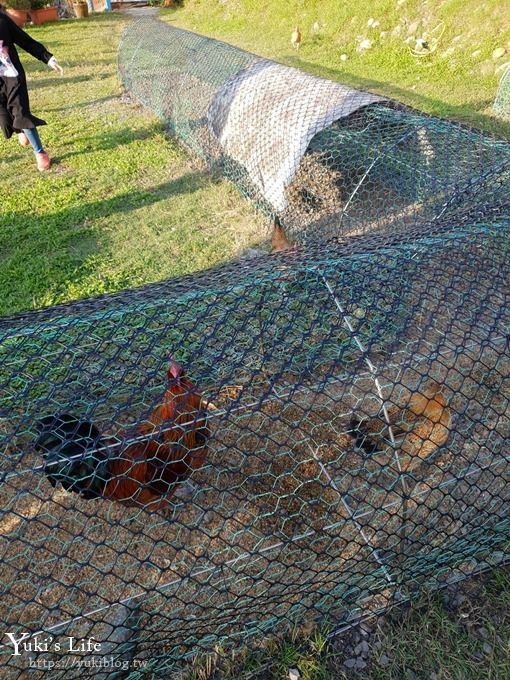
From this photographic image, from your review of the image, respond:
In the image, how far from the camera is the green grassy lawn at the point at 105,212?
11.0 feet

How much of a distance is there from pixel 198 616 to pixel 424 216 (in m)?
2.49

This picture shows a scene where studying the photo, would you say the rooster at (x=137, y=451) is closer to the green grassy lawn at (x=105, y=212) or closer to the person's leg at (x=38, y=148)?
the green grassy lawn at (x=105, y=212)

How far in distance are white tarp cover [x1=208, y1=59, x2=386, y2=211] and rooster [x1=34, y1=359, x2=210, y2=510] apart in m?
2.16

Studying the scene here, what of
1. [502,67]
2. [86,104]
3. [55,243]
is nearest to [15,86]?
[55,243]

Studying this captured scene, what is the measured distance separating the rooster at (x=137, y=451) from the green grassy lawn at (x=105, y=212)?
5.75 feet

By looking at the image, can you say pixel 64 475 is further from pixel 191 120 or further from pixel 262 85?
pixel 191 120

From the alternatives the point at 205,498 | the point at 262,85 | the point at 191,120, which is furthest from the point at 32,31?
the point at 205,498

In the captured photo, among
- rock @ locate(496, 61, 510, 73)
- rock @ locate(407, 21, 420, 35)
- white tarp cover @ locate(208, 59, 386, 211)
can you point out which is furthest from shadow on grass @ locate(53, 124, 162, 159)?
rock @ locate(407, 21, 420, 35)

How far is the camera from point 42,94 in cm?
708

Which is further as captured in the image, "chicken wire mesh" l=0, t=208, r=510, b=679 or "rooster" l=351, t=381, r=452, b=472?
"rooster" l=351, t=381, r=452, b=472

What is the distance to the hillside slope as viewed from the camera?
6.37 m

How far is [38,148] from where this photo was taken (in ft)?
15.3

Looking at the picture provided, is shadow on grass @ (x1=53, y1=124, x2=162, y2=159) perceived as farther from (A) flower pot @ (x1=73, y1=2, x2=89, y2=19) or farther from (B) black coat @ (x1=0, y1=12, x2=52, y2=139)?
(A) flower pot @ (x1=73, y1=2, x2=89, y2=19)

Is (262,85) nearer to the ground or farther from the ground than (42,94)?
farther from the ground
